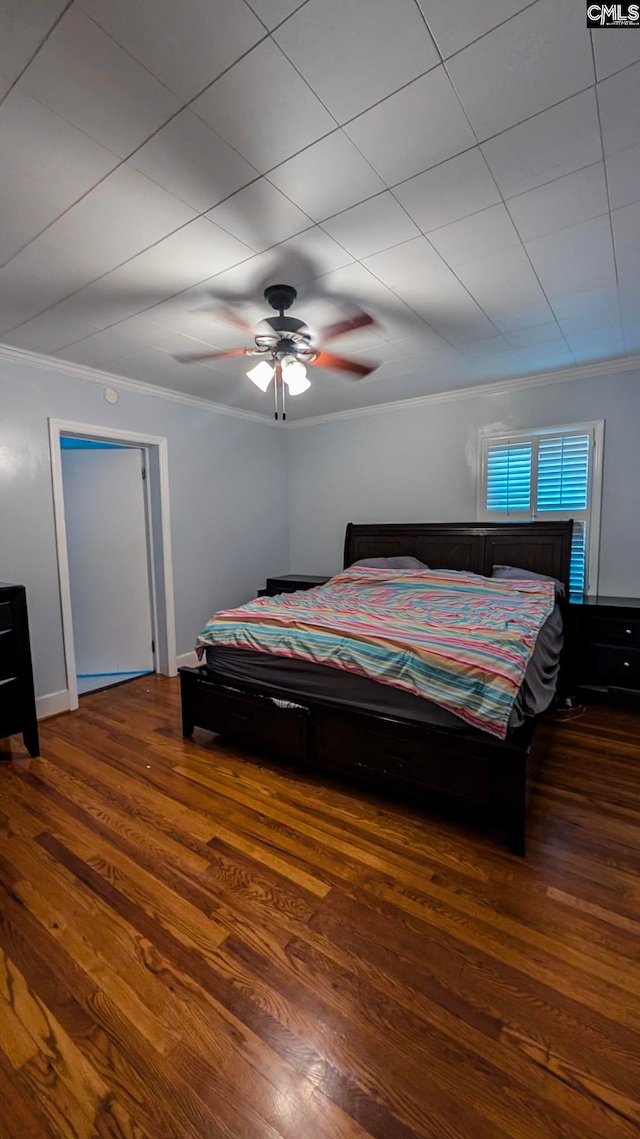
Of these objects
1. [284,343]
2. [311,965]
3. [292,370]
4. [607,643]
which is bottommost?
[311,965]

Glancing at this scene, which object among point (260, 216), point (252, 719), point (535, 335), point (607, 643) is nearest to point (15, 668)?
point (252, 719)

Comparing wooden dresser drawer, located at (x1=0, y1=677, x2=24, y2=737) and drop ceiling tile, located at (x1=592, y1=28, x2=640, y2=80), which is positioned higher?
drop ceiling tile, located at (x1=592, y1=28, x2=640, y2=80)

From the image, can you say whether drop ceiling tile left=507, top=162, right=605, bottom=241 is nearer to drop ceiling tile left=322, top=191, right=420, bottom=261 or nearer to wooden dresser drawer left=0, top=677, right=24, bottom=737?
drop ceiling tile left=322, top=191, right=420, bottom=261

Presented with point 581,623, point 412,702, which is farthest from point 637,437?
point 412,702

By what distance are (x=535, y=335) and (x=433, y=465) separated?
163cm

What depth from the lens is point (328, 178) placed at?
1.60 metres

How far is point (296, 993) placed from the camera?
1360 mm

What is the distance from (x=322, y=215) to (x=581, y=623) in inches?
126

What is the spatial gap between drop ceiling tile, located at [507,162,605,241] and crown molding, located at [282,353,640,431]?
6.89 ft

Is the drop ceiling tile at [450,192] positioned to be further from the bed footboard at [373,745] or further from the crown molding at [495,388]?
the crown molding at [495,388]

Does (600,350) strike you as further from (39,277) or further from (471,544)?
(39,277)

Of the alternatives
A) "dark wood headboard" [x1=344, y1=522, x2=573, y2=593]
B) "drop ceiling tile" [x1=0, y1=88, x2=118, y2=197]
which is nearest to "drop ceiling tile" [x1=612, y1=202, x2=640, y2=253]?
"drop ceiling tile" [x1=0, y1=88, x2=118, y2=197]

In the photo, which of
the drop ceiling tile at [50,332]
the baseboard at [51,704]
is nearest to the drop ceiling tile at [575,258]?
the drop ceiling tile at [50,332]

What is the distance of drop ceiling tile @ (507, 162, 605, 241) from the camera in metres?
1.65
